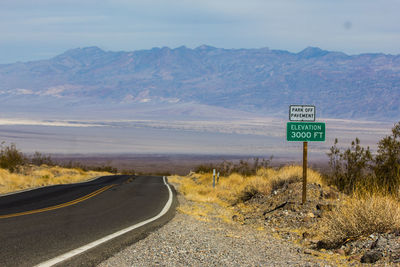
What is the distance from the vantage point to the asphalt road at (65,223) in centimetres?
814

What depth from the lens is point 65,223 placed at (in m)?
11.4

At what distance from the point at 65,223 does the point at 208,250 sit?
3991 millimetres

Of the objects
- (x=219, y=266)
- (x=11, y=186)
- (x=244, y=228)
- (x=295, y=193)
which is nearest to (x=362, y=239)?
(x=219, y=266)

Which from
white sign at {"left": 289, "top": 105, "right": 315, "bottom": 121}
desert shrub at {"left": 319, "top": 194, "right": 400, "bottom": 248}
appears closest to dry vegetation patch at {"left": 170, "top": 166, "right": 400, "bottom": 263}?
desert shrub at {"left": 319, "top": 194, "right": 400, "bottom": 248}

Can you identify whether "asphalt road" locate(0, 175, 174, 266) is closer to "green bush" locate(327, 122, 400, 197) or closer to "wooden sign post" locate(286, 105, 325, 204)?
"wooden sign post" locate(286, 105, 325, 204)

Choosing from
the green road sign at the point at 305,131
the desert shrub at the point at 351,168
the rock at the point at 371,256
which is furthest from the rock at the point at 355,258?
the desert shrub at the point at 351,168

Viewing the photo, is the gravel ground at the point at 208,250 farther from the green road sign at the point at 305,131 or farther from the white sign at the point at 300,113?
the white sign at the point at 300,113

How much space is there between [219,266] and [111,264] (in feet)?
5.67

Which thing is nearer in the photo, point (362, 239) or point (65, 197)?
point (362, 239)

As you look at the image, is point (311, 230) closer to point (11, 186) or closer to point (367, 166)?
point (367, 166)

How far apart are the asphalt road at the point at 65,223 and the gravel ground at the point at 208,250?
0.41 m

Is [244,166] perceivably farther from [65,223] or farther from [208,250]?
[208,250]

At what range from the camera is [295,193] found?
1689 cm

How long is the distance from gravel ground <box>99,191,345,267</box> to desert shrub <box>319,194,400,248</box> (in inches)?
30.8
